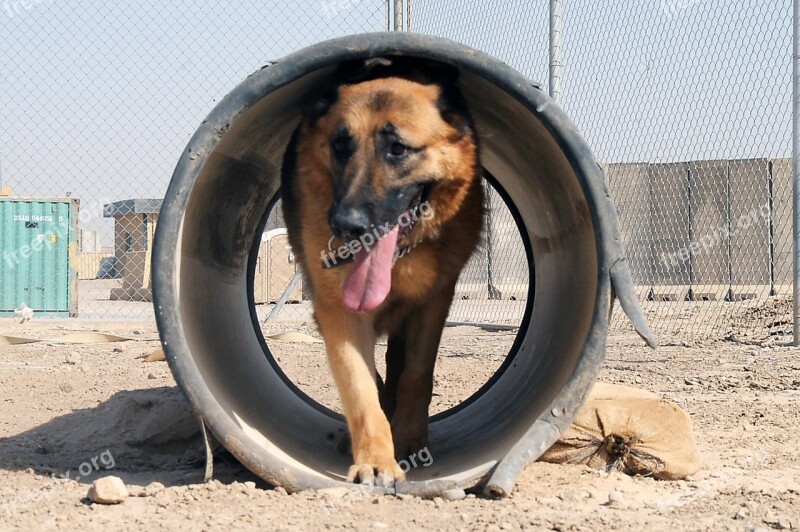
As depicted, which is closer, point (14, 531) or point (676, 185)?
point (14, 531)

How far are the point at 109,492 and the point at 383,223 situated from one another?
A: 4.54 ft

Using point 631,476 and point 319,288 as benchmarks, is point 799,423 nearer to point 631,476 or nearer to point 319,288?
point 631,476

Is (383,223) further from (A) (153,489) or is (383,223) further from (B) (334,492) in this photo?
(A) (153,489)

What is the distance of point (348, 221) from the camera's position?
3219mm

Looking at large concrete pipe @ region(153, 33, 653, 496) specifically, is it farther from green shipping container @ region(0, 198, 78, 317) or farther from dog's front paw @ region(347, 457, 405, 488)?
green shipping container @ region(0, 198, 78, 317)

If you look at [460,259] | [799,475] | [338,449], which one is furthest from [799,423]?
[338,449]

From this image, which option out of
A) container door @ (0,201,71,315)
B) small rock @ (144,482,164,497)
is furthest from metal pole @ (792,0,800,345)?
container door @ (0,201,71,315)

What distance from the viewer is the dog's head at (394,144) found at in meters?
3.37

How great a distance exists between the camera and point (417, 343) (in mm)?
3926

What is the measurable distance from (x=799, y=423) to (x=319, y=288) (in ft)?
8.73

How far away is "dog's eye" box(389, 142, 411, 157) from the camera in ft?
11.5
